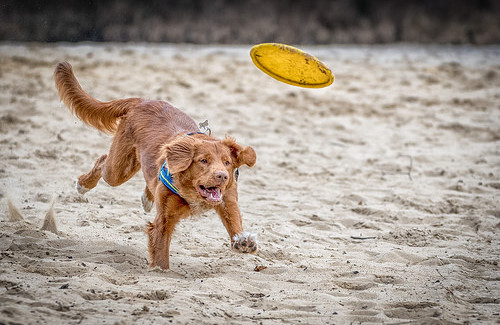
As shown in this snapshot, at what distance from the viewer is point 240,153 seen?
3.99 meters

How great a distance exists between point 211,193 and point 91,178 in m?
1.57

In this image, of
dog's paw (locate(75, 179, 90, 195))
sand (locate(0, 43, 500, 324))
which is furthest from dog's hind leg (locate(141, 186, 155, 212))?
dog's paw (locate(75, 179, 90, 195))

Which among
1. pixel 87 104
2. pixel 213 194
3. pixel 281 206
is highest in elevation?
pixel 87 104

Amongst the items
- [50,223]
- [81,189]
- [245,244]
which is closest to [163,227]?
[245,244]

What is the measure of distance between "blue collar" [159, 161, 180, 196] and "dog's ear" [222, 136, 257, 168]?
42 cm

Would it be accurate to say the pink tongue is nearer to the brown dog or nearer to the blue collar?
the brown dog

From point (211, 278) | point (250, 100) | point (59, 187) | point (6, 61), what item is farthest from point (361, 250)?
point (6, 61)

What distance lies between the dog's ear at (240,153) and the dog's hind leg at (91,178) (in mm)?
1368

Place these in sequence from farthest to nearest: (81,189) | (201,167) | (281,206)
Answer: (281,206), (81,189), (201,167)

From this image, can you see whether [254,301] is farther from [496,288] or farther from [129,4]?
[129,4]

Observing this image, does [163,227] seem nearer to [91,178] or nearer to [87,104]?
[91,178]

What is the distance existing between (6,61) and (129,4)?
5.36 meters

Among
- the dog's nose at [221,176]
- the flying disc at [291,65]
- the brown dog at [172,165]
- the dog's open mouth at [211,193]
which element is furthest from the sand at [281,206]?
the flying disc at [291,65]

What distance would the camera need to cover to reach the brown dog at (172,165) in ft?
12.5
